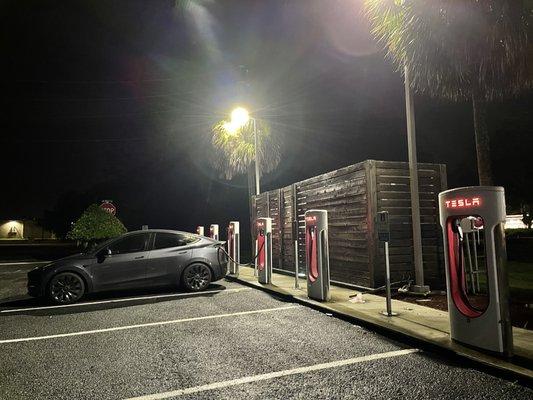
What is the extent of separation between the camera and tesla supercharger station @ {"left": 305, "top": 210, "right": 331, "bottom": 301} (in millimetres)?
7605

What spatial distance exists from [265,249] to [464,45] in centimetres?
613

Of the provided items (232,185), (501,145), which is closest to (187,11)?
(232,185)

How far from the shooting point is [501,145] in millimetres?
25344

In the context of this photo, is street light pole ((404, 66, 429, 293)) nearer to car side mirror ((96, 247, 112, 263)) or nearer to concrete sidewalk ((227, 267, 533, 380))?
concrete sidewalk ((227, 267, 533, 380))

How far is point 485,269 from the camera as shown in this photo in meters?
4.52

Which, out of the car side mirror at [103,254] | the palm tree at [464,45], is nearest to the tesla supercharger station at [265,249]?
the car side mirror at [103,254]

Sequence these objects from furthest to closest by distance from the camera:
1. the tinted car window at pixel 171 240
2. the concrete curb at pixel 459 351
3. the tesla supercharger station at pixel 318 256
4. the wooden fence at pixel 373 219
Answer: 1. the tinted car window at pixel 171 240
2. the wooden fence at pixel 373 219
3. the tesla supercharger station at pixel 318 256
4. the concrete curb at pixel 459 351

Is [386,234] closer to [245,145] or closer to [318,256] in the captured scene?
[318,256]

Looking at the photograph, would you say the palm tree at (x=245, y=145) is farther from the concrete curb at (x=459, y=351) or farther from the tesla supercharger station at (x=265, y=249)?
the concrete curb at (x=459, y=351)

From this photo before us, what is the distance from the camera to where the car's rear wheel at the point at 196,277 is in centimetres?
918

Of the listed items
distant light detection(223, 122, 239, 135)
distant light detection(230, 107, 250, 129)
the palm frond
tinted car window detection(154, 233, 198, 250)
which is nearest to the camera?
the palm frond

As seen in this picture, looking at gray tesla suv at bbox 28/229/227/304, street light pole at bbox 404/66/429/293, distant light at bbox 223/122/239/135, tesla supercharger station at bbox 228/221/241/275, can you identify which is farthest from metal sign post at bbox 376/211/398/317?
distant light at bbox 223/122/239/135

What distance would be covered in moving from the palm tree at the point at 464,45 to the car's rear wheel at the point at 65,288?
7797 millimetres

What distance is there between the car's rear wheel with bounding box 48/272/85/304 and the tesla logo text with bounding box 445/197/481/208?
7.22m
